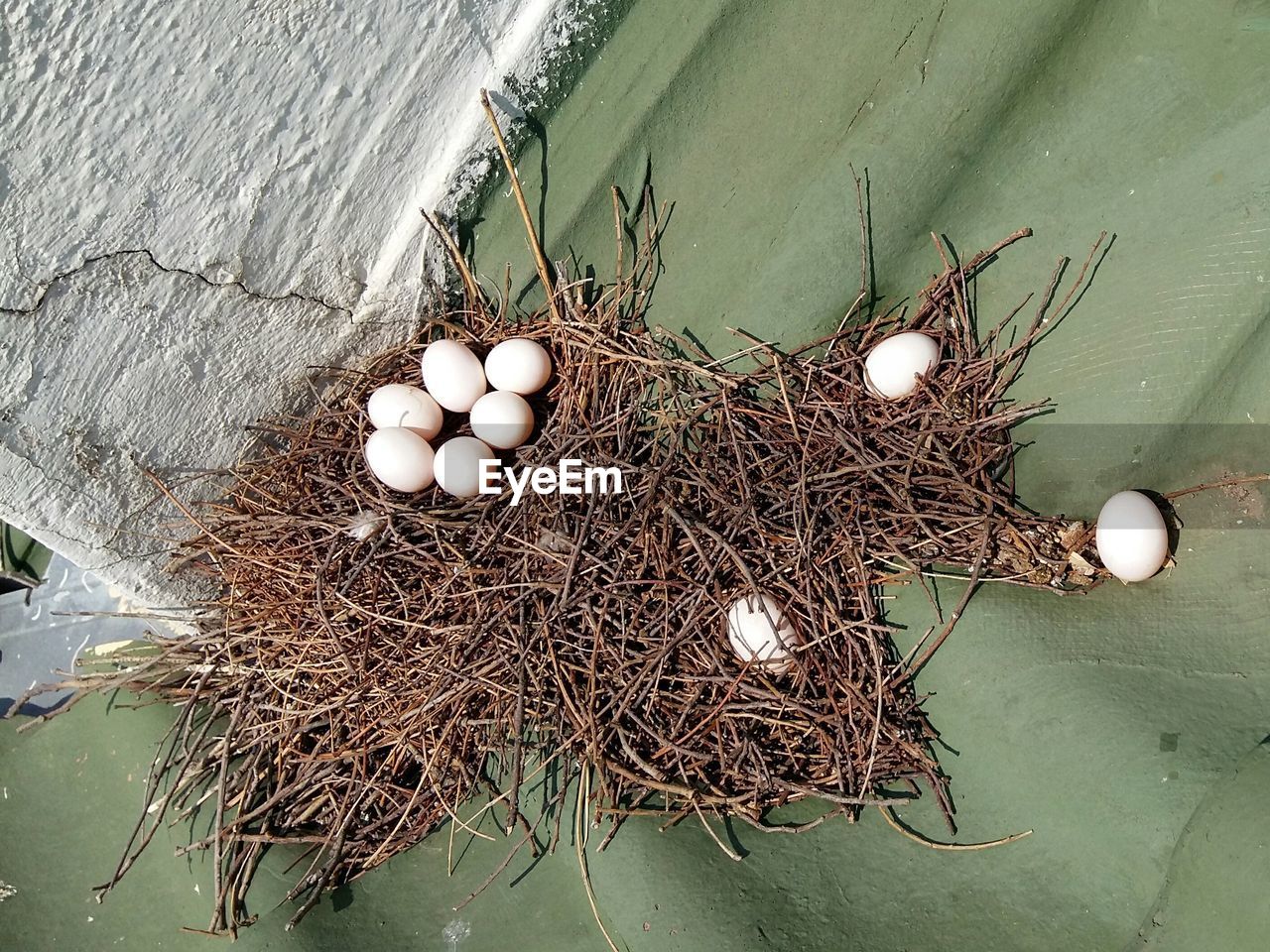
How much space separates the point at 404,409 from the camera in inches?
54.1

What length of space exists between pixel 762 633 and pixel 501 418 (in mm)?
559

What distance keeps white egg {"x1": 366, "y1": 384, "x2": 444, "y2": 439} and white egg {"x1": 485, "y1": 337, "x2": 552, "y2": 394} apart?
12 centimetres

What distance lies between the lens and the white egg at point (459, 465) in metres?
1.32

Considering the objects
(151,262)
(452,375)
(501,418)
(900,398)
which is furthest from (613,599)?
(151,262)

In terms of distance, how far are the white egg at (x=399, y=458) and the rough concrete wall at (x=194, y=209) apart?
0.25m

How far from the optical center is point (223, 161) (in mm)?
1117

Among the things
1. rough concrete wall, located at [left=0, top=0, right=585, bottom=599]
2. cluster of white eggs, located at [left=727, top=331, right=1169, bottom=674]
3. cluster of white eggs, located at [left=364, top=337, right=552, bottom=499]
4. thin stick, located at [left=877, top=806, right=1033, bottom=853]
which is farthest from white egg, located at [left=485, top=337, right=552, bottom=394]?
thin stick, located at [left=877, top=806, right=1033, bottom=853]

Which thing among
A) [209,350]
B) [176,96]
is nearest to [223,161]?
[176,96]

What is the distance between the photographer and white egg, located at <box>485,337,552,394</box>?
1.39 m

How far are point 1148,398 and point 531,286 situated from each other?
1.06 metres

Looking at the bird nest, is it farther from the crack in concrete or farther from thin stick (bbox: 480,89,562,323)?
the crack in concrete

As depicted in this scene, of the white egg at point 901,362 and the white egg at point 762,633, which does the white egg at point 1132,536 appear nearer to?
the white egg at point 901,362

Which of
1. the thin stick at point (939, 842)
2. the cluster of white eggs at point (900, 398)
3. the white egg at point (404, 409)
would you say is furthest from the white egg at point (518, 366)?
the thin stick at point (939, 842)

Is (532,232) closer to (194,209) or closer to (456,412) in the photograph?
(456,412)
